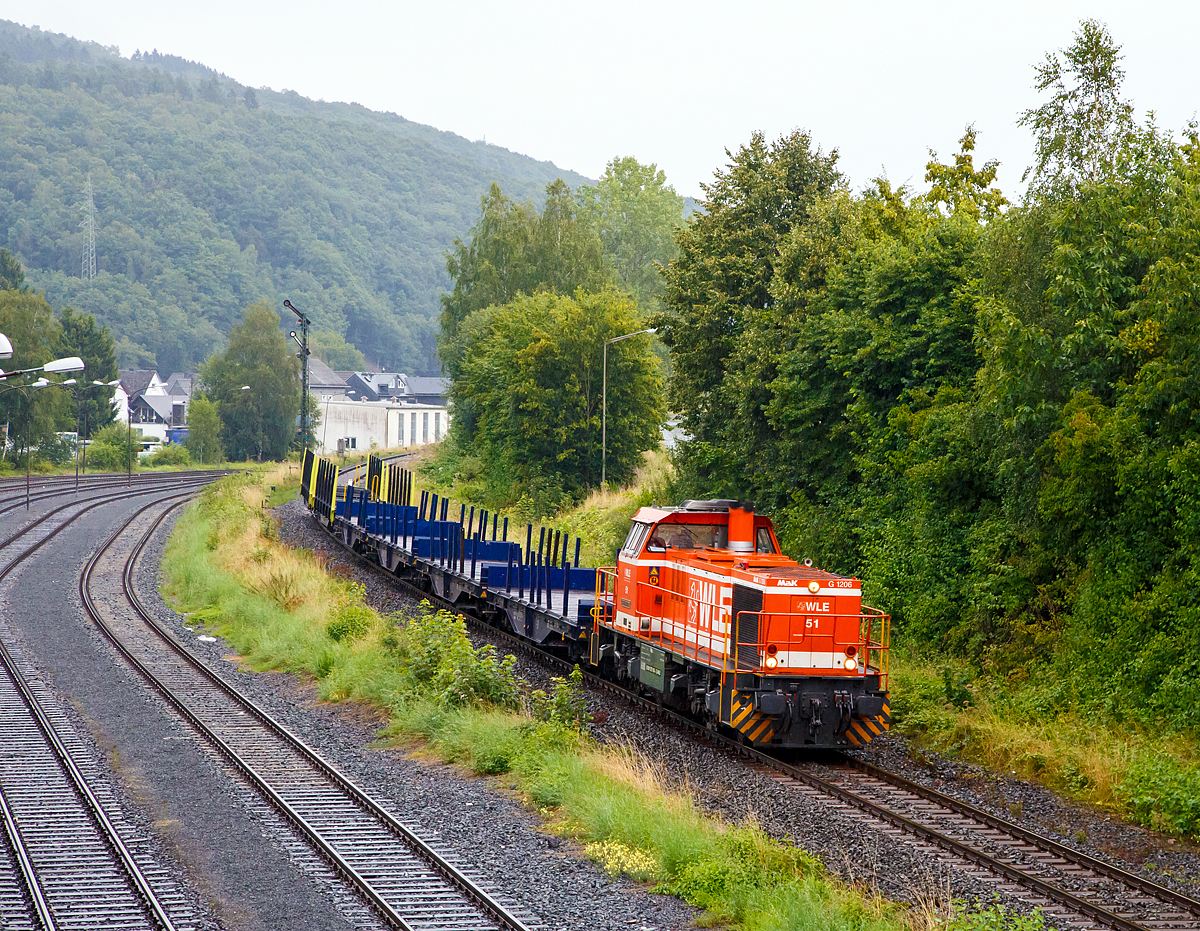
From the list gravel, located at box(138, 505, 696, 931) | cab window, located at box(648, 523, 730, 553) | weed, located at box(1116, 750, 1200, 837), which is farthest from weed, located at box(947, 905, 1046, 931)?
cab window, located at box(648, 523, 730, 553)

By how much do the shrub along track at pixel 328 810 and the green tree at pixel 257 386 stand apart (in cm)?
7970

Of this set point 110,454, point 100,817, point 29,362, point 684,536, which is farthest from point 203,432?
point 100,817

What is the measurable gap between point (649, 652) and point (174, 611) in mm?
16724

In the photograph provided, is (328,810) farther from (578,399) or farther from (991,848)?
(578,399)

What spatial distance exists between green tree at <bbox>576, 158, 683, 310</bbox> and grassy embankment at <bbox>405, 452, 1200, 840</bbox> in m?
65.8

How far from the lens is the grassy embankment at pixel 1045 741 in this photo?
12.4m

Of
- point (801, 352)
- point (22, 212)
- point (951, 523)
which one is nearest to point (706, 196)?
point (801, 352)

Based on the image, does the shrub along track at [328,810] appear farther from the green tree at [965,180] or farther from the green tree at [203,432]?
the green tree at [203,432]

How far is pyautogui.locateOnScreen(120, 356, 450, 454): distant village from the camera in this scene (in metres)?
122

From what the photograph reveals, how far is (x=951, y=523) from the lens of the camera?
20.7 metres

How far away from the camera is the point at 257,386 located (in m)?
99.2

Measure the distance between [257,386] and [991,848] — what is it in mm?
95066

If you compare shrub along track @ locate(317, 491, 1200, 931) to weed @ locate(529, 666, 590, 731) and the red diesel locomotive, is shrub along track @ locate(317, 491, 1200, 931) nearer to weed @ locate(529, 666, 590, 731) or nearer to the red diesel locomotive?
the red diesel locomotive

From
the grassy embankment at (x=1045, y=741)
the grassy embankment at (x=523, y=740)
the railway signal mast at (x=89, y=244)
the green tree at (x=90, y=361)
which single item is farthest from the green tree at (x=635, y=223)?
the railway signal mast at (x=89, y=244)
